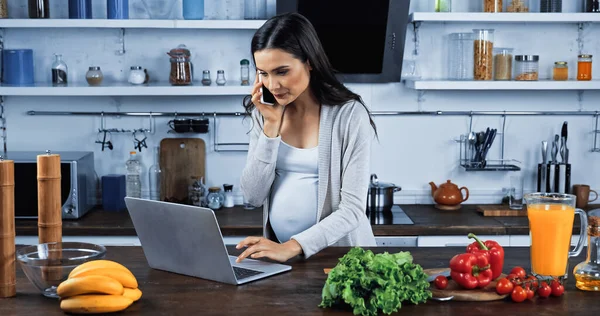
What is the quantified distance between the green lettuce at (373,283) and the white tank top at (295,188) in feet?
2.72

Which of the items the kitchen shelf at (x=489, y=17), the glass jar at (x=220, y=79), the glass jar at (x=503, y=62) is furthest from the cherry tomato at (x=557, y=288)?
the glass jar at (x=220, y=79)

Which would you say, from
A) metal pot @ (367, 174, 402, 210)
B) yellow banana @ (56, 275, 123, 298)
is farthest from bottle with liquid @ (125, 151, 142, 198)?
yellow banana @ (56, 275, 123, 298)

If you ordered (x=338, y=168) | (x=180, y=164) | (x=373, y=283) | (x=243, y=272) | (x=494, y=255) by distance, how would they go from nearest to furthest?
1. (x=373, y=283)
2. (x=494, y=255)
3. (x=243, y=272)
4. (x=338, y=168)
5. (x=180, y=164)

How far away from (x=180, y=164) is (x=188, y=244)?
7.45ft

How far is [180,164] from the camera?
169 inches

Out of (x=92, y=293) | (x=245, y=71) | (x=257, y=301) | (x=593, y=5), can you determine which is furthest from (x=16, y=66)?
(x=593, y=5)

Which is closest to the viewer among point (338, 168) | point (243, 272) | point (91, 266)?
point (91, 266)

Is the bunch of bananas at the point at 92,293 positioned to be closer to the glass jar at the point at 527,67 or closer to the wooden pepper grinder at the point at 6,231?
the wooden pepper grinder at the point at 6,231

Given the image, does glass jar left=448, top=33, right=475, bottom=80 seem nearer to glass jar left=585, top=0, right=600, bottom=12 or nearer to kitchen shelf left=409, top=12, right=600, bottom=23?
kitchen shelf left=409, top=12, right=600, bottom=23

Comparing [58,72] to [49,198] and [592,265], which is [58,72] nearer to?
[49,198]

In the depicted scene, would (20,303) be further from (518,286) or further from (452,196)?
(452,196)

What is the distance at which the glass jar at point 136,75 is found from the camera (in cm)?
407

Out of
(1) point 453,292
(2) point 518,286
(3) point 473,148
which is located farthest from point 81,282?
(3) point 473,148

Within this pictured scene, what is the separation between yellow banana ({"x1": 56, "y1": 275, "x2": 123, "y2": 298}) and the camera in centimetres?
179
